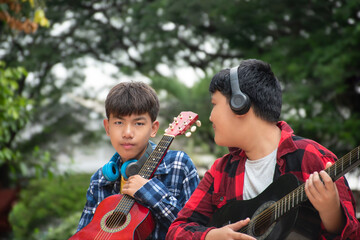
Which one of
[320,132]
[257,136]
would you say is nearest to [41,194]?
[320,132]

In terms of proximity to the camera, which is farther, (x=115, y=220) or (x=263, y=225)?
(x=115, y=220)

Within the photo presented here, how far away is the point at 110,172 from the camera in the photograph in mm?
2480

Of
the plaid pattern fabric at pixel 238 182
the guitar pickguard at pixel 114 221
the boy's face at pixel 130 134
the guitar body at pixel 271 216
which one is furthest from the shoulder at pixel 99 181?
the guitar body at pixel 271 216

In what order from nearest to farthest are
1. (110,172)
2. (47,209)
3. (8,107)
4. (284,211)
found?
1. (284,211)
2. (110,172)
3. (8,107)
4. (47,209)

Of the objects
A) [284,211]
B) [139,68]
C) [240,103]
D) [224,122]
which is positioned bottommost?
[139,68]

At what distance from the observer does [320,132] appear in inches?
239

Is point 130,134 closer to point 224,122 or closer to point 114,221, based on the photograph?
point 114,221

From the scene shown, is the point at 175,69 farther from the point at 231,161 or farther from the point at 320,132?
the point at 231,161

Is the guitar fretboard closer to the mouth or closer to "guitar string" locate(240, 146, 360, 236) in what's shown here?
the mouth

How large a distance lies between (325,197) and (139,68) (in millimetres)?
8818

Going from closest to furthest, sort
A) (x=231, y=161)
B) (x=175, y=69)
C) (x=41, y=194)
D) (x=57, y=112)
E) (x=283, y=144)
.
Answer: (x=283, y=144)
(x=231, y=161)
(x=41, y=194)
(x=175, y=69)
(x=57, y=112)

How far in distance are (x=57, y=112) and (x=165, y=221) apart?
8776 millimetres

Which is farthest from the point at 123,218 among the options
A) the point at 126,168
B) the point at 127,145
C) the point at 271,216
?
the point at 271,216

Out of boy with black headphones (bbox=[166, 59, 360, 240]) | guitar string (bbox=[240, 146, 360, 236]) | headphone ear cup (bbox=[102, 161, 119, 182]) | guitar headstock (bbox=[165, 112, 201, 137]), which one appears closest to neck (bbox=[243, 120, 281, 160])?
boy with black headphones (bbox=[166, 59, 360, 240])
